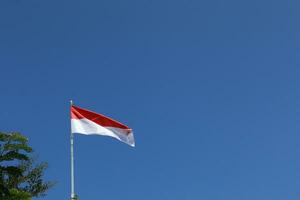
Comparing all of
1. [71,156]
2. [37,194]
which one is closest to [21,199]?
[71,156]

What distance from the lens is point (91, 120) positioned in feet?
102

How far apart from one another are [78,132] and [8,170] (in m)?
3.75

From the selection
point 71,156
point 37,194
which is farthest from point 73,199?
point 37,194

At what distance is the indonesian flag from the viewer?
1210 inches

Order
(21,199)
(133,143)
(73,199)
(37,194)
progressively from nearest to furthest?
(73,199) < (21,199) < (133,143) < (37,194)

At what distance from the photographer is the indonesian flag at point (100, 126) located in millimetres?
30734

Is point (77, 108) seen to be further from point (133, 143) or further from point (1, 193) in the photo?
point (1, 193)

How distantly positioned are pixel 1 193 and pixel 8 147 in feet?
6.49

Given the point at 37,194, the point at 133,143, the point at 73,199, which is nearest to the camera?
the point at 73,199

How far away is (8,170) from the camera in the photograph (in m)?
28.2

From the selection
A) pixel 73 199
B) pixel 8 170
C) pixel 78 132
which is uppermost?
pixel 78 132

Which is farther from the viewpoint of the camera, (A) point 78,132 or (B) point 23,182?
(B) point 23,182

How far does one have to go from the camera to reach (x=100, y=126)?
3112cm

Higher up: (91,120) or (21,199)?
(91,120)
